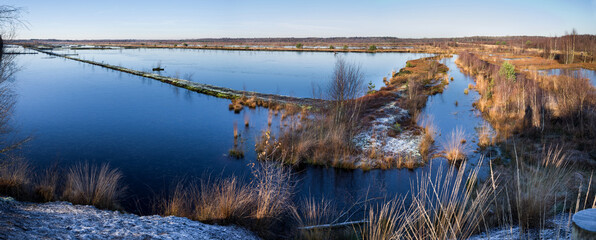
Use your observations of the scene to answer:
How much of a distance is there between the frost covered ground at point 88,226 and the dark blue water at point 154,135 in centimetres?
319

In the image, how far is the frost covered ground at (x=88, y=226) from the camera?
4.44 metres

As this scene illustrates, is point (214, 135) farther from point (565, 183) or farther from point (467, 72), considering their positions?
point (467, 72)

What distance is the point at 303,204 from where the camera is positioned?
8508mm

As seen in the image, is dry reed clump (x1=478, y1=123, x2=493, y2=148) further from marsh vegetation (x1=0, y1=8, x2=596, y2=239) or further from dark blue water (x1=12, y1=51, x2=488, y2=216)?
dark blue water (x1=12, y1=51, x2=488, y2=216)

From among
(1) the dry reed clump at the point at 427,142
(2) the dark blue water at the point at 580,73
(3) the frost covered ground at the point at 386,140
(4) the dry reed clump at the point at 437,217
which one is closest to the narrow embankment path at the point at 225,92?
(3) the frost covered ground at the point at 386,140

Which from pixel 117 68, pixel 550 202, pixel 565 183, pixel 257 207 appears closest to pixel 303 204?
pixel 257 207

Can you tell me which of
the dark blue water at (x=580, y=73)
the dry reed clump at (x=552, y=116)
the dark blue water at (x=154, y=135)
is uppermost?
the dark blue water at (x=580, y=73)

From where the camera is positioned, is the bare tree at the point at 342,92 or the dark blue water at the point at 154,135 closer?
the dark blue water at the point at 154,135

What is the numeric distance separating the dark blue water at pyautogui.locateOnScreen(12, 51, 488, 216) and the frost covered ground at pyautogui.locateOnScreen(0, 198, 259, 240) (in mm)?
3189

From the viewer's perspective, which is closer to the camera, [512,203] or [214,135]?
[512,203]

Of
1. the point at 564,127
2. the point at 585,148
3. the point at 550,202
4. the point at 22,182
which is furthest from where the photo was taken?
the point at 564,127

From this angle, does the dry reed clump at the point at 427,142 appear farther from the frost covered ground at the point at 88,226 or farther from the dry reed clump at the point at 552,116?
the frost covered ground at the point at 88,226

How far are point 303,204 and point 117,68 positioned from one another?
39.9m

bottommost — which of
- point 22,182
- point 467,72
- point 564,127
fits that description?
point 22,182
